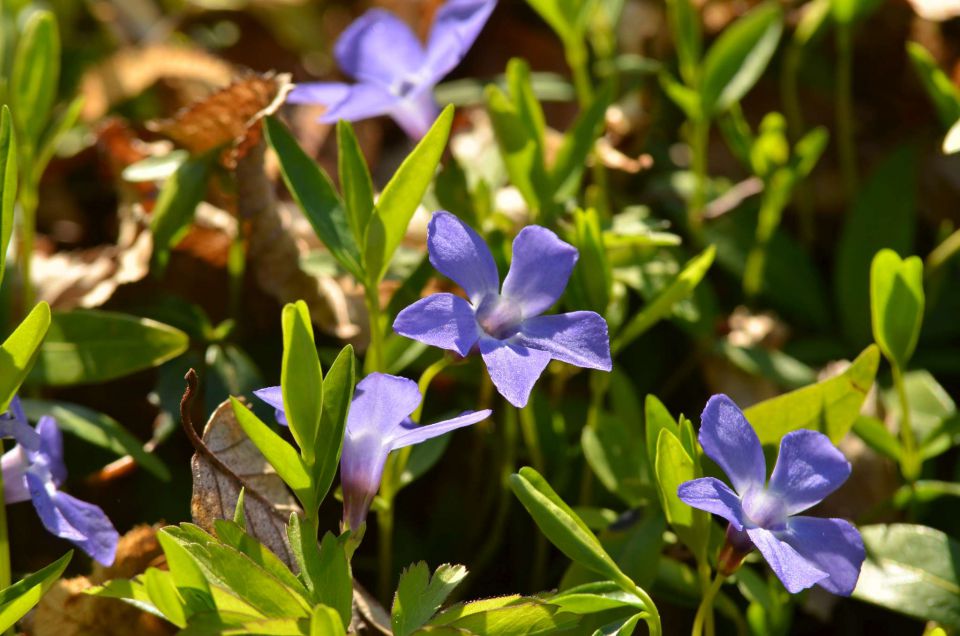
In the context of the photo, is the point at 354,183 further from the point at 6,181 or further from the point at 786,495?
the point at 786,495

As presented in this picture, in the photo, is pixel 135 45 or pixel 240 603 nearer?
pixel 240 603

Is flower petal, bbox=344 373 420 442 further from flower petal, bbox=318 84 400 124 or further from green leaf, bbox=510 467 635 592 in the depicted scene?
flower petal, bbox=318 84 400 124

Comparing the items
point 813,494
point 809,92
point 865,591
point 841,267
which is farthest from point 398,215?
point 809,92

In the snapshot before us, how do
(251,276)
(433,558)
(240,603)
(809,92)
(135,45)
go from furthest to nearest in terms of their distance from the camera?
(135,45) < (809,92) < (251,276) < (433,558) < (240,603)

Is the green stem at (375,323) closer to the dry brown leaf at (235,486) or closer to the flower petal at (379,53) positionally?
the dry brown leaf at (235,486)

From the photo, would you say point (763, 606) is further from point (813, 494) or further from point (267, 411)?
point (267, 411)
